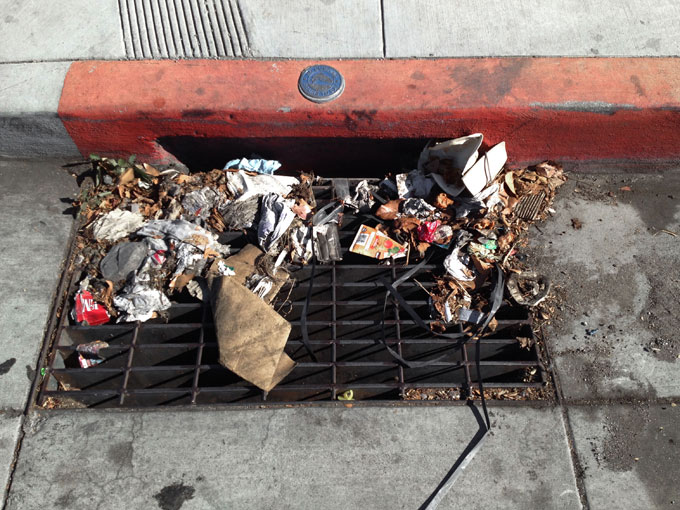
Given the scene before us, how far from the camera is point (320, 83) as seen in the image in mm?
3402

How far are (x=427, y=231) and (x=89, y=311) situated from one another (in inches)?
78.7

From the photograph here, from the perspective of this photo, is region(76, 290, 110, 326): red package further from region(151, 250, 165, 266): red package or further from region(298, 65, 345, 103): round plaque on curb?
region(298, 65, 345, 103): round plaque on curb

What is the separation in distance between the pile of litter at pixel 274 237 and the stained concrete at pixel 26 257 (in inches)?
6.5

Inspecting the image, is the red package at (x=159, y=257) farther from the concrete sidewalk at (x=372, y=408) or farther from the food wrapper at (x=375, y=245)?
the food wrapper at (x=375, y=245)

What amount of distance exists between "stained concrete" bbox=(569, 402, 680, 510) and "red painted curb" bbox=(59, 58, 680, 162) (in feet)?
5.45

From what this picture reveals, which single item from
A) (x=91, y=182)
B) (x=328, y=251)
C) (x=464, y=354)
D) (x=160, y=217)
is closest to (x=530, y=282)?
(x=464, y=354)

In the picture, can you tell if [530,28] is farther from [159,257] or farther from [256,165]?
[159,257]

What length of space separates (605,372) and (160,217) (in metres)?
2.73

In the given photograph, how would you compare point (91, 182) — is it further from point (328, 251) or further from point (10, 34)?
point (328, 251)

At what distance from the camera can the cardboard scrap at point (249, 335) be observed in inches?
115

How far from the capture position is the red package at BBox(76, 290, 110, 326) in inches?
123

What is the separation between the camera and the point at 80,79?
11.5ft

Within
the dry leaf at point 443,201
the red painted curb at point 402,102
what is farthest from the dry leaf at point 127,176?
the dry leaf at point 443,201

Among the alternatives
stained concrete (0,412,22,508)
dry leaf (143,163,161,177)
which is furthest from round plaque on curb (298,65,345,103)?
stained concrete (0,412,22,508)
